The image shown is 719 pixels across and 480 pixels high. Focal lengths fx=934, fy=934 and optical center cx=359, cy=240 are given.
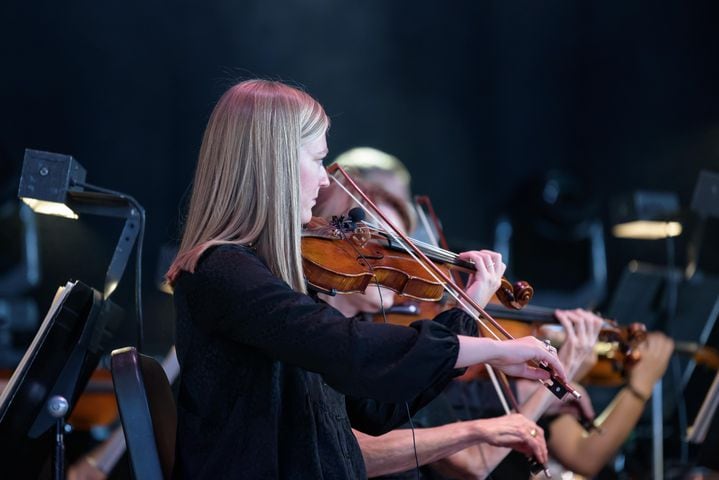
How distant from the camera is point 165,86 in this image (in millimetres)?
4699

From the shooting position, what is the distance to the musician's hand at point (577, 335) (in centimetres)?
253

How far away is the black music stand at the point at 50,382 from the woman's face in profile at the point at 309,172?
51cm

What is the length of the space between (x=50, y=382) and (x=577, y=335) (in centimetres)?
140

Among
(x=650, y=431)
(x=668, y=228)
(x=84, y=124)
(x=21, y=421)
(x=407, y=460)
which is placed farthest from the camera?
(x=84, y=124)

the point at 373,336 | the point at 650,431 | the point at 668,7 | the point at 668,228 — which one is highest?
the point at 668,7

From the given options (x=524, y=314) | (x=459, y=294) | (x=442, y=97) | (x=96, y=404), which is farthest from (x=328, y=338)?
(x=442, y=97)

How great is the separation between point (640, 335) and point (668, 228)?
3.41 feet

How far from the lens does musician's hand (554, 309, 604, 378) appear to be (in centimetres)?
253

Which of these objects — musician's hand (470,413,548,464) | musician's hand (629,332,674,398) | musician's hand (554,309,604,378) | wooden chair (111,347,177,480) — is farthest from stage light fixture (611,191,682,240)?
wooden chair (111,347,177,480)

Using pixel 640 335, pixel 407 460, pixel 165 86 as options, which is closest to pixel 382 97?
pixel 165 86

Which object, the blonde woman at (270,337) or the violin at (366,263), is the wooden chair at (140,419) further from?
the violin at (366,263)

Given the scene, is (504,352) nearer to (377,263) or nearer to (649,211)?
(377,263)

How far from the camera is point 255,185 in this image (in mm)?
1714

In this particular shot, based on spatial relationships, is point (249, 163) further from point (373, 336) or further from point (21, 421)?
point (21, 421)
